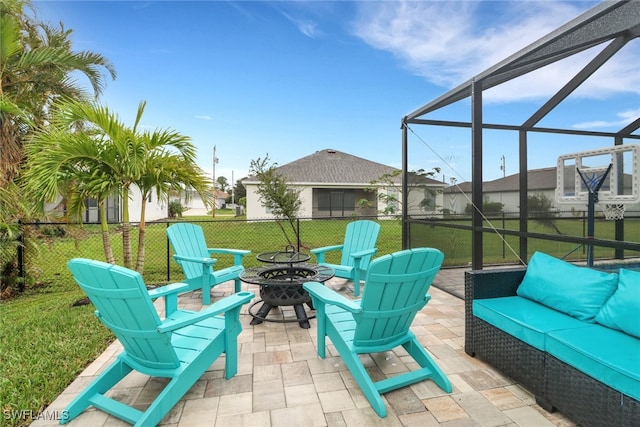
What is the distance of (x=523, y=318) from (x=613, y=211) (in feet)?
7.26

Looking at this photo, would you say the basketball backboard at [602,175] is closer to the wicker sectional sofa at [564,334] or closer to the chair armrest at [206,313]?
the wicker sectional sofa at [564,334]

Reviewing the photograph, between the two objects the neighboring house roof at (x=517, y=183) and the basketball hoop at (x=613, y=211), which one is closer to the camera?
the basketball hoop at (x=613, y=211)

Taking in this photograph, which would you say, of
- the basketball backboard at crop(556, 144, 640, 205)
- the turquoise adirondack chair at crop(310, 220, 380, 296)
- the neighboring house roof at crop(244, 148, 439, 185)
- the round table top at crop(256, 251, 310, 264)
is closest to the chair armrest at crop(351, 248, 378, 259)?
the turquoise adirondack chair at crop(310, 220, 380, 296)

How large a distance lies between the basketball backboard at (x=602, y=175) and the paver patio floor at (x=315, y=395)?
2.03 metres

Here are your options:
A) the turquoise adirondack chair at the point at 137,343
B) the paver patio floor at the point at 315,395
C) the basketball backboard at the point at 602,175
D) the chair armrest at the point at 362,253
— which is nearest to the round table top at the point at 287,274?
the chair armrest at the point at 362,253

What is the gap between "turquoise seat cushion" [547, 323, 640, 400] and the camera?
55.9 inches

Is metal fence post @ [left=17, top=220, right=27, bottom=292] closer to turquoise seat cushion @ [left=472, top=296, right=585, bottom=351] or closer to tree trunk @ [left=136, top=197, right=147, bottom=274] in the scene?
tree trunk @ [left=136, top=197, right=147, bottom=274]

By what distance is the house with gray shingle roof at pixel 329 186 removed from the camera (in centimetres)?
1537

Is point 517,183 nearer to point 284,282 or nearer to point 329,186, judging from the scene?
point 284,282

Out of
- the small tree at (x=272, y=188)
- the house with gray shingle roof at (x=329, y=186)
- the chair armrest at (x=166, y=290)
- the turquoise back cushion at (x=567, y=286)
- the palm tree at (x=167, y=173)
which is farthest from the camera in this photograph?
the house with gray shingle roof at (x=329, y=186)

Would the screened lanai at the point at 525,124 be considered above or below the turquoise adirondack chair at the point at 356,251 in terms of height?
above

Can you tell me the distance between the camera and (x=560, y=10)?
3166mm

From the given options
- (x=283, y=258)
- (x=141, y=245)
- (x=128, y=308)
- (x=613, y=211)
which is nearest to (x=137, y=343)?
(x=128, y=308)

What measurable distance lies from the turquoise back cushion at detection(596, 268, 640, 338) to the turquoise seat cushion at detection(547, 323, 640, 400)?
0.04 m
